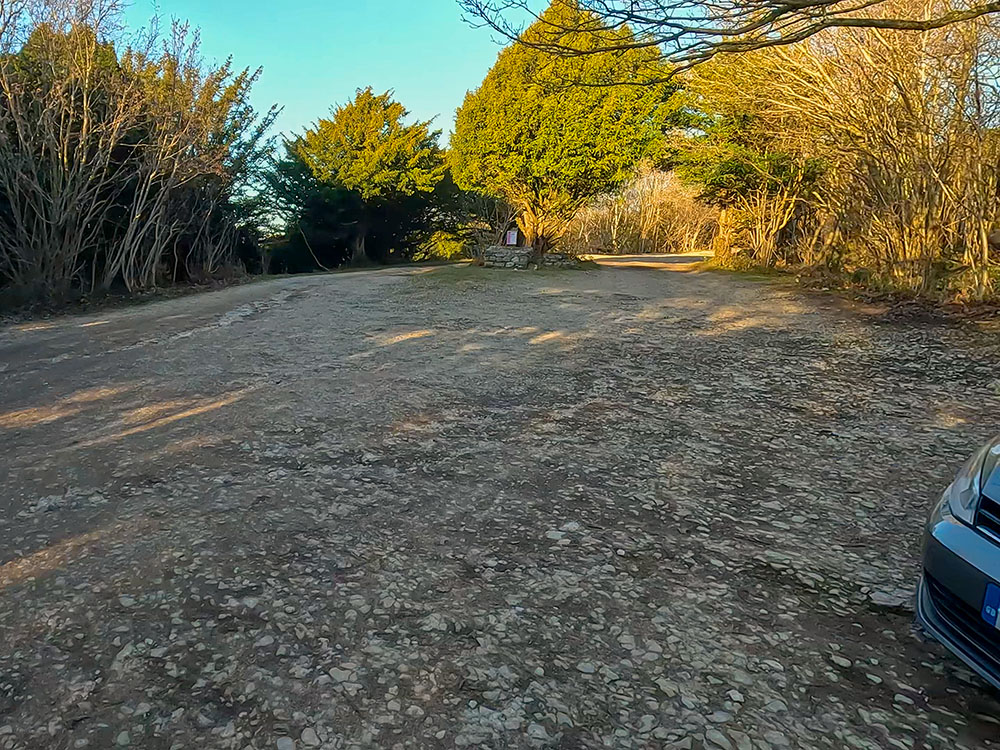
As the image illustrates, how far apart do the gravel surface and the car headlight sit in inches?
19.4

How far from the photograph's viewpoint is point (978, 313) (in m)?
7.21

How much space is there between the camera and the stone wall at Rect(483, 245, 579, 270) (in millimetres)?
15242

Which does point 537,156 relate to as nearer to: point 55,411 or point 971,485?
point 55,411

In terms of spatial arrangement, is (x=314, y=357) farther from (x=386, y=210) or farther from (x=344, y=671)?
(x=386, y=210)

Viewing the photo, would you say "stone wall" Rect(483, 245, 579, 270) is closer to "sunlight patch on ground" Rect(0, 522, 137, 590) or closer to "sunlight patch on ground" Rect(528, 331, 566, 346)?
"sunlight patch on ground" Rect(528, 331, 566, 346)

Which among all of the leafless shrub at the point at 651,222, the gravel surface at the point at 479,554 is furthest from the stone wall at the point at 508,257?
the leafless shrub at the point at 651,222

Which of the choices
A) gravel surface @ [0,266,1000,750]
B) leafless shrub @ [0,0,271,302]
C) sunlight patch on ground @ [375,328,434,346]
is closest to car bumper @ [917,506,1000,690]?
gravel surface @ [0,266,1000,750]

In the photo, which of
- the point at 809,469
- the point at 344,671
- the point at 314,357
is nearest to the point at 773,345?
the point at 809,469

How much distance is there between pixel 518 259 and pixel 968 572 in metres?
13.9

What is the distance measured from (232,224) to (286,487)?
12554 millimetres

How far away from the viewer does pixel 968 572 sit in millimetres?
1717

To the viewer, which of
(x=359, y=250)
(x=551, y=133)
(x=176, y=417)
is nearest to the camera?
(x=176, y=417)

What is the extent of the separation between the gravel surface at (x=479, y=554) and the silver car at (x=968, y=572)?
0.19 m

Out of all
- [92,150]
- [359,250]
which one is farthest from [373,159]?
[92,150]
